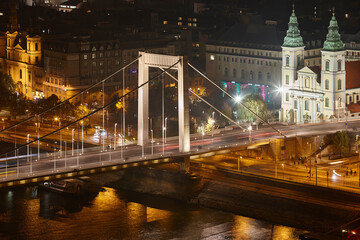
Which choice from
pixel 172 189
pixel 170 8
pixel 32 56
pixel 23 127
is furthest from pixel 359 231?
pixel 170 8

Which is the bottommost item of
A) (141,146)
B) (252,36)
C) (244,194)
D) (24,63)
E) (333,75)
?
(244,194)

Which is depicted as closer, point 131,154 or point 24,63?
point 131,154

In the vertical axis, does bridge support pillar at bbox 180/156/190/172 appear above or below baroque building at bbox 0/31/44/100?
below

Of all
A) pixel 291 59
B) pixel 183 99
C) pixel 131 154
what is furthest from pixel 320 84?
pixel 131 154

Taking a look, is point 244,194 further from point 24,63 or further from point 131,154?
point 24,63

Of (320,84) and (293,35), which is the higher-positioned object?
(293,35)

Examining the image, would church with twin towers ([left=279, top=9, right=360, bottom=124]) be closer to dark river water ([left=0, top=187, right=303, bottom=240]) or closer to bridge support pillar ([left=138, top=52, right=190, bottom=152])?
bridge support pillar ([left=138, top=52, right=190, bottom=152])

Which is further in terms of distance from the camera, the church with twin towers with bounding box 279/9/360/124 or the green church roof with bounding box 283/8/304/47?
the green church roof with bounding box 283/8/304/47

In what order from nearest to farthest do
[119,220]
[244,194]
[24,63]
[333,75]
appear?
1. [119,220]
2. [244,194]
3. [333,75]
4. [24,63]

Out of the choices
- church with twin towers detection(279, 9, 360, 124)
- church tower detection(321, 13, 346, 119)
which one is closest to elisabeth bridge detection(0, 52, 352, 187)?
church tower detection(321, 13, 346, 119)

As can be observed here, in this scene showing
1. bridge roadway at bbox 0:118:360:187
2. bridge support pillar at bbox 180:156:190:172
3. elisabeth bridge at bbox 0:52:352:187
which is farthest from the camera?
bridge support pillar at bbox 180:156:190:172
